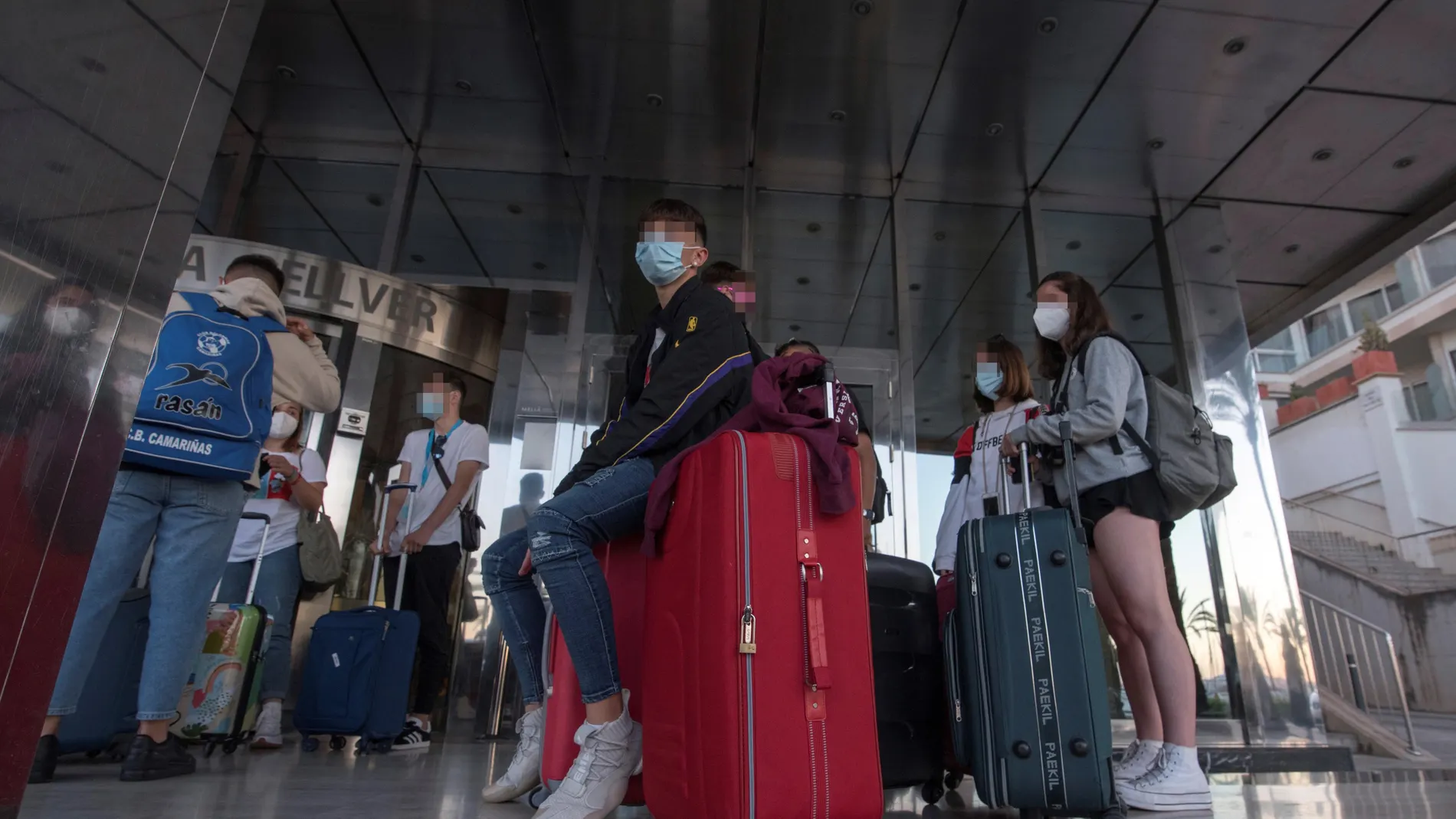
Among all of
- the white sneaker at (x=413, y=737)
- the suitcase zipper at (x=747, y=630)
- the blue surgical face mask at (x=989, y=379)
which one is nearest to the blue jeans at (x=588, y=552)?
the suitcase zipper at (x=747, y=630)

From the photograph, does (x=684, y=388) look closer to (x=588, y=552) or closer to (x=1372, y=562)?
(x=588, y=552)

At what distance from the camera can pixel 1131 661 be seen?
8.63 feet

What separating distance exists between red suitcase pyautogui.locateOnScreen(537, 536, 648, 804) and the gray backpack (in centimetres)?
162

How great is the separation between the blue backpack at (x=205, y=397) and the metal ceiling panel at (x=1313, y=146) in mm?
6712

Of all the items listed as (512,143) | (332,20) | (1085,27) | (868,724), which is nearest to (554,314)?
(512,143)

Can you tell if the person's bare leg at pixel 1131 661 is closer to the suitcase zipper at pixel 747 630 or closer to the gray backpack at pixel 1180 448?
the gray backpack at pixel 1180 448

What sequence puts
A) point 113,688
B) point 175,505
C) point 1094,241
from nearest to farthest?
1. point 175,505
2. point 113,688
3. point 1094,241

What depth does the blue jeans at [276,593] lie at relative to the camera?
4.02 m

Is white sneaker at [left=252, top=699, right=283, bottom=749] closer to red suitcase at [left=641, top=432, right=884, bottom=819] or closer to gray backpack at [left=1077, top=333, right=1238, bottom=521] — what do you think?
red suitcase at [left=641, top=432, right=884, bottom=819]

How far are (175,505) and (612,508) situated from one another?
1.54 m

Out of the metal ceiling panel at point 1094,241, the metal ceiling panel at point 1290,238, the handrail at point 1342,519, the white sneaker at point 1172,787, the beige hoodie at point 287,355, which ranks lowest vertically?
the white sneaker at point 1172,787

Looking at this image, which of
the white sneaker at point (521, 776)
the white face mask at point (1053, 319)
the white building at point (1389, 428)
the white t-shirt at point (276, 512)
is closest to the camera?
the white sneaker at point (521, 776)

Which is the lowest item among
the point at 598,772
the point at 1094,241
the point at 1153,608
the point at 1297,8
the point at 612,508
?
the point at 598,772

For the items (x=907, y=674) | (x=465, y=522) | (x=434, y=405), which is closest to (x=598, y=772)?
(x=907, y=674)
